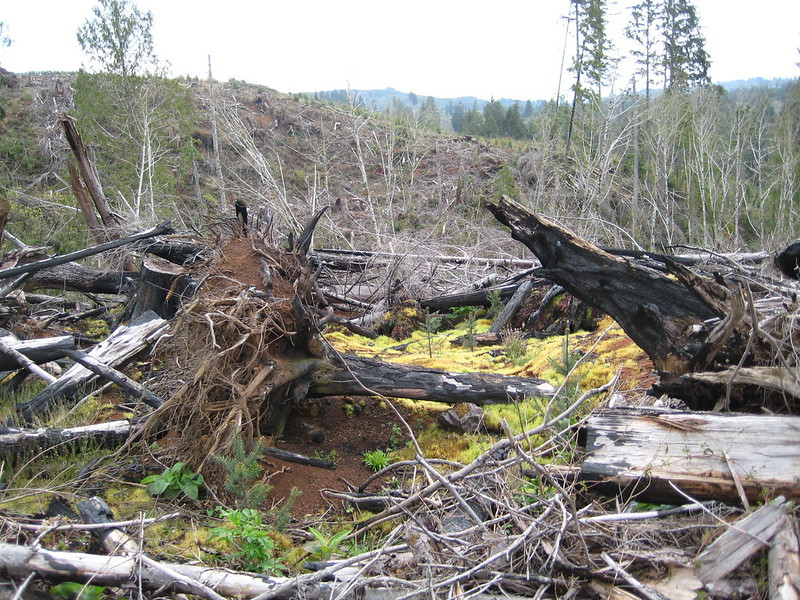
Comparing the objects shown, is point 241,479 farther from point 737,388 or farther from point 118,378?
point 737,388

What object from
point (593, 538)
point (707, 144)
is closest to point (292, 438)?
point (593, 538)

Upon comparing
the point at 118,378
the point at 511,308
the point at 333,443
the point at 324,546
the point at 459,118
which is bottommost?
the point at 333,443

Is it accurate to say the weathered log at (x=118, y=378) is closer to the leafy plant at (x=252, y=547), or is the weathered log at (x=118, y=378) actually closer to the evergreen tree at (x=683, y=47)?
the leafy plant at (x=252, y=547)

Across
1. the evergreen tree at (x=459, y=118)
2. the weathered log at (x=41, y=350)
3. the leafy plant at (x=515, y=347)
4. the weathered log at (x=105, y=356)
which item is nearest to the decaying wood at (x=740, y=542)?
the leafy plant at (x=515, y=347)

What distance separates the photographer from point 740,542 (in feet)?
7.50

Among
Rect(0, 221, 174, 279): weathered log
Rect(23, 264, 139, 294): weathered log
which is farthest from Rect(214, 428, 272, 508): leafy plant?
Rect(23, 264, 139, 294): weathered log

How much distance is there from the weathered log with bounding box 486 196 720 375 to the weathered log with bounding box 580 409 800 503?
3.23ft

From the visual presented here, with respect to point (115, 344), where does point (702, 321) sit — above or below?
above

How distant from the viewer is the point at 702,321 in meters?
4.20

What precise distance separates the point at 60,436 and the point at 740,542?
15.4 feet

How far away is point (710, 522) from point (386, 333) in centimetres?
728

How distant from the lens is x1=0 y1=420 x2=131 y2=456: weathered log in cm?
451

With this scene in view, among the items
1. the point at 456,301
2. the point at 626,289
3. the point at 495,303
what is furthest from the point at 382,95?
the point at 626,289

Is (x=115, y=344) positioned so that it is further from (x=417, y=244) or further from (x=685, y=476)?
(x=417, y=244)
